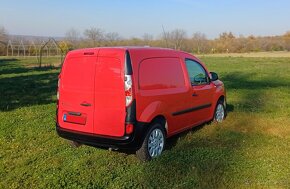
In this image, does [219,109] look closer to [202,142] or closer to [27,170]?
[202,142]

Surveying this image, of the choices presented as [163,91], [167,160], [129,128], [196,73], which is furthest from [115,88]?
[196,73]

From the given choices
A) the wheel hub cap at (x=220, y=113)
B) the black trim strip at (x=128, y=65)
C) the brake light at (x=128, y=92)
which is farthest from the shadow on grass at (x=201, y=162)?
the black trim strip at (x=128, y=65)

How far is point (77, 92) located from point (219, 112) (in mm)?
3905

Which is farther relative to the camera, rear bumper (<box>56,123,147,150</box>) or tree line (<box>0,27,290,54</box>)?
tree line (<box>0,27,290,54</box>)

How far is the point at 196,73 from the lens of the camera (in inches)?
291

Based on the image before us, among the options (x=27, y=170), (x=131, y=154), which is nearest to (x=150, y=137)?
(x=131, y=154)

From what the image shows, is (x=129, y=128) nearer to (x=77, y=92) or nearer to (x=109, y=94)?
(x=109, y=94)

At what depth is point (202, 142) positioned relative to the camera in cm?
683

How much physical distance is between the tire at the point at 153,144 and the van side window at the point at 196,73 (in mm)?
1457

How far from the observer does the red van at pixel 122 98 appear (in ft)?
18.0

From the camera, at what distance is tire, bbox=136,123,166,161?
5.76 meters

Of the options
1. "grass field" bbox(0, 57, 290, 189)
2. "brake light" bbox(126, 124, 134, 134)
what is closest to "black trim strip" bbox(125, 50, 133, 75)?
"brake light" bbox(126, 124, 134, 134)

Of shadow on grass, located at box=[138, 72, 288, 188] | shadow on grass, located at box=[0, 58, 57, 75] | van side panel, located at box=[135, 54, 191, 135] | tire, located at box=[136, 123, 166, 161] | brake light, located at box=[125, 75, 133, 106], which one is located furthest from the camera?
shadow on grass, located at box=[0, 58, 57, 75]

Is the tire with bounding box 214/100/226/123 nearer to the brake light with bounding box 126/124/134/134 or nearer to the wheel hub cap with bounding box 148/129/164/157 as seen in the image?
the wheel hub cap with bounding box 148/129/164/157
